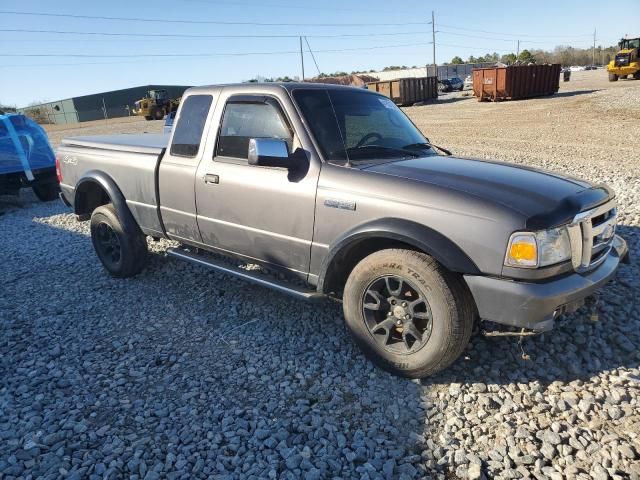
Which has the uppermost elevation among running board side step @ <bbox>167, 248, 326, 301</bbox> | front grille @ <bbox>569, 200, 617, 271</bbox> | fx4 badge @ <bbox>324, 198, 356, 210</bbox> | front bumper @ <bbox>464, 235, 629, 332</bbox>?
fx4 badge @ <bbox>324, 198, 356, 210</bbox>

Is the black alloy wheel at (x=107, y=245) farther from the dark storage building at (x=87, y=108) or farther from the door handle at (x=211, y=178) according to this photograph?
the dark storage building at (x=87, y=108)

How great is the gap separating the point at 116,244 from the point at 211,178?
190 cm

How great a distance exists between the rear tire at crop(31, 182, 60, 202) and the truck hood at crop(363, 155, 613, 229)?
8855 millimetres

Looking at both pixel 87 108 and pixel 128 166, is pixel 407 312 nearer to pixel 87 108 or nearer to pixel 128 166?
pixel 128 166

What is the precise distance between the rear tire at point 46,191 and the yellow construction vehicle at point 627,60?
1510 inches

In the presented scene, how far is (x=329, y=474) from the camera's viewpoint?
99.9 inches

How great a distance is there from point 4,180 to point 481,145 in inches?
467

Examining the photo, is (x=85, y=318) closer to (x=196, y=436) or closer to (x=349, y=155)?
(x=196, y=436)

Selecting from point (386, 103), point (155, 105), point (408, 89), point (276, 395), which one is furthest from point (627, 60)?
point (276, 395)

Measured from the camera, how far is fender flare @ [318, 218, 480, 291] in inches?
112

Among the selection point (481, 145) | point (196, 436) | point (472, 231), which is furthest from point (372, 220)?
point (481, 145)

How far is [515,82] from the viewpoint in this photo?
95.3 feet

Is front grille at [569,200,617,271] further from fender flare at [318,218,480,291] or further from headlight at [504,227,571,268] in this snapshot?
fender flare at [318,218,480,291]

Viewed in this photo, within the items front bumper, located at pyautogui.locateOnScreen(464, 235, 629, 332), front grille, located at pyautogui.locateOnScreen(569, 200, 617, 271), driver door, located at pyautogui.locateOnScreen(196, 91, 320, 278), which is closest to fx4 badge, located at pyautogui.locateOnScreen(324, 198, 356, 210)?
driver door, located at pyautogui.locateOnScreen(196, 91, 320, 278)
